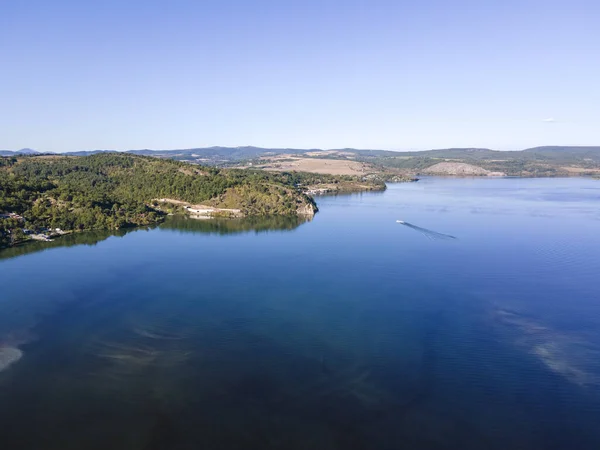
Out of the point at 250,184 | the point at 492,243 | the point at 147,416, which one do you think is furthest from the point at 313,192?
the point at 147,416

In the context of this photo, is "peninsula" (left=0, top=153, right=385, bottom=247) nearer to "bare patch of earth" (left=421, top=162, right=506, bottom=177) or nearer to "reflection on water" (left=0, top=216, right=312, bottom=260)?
"reflection on water" (left=0, top=216, right=312, bottom=260)

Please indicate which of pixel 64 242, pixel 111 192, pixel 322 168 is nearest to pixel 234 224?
pixel 64 242

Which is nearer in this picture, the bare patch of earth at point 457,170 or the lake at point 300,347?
the lake at point 300,347

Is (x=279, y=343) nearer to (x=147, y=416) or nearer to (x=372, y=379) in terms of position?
(x=372, y=379)

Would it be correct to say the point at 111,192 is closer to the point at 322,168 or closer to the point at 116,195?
the point at 116,195

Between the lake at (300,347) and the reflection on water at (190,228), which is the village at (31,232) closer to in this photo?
the reflection on water at (190,228)

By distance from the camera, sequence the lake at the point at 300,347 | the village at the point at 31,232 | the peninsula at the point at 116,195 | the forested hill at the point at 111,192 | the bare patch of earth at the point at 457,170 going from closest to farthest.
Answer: the lake at the point at 300,347 → the village at the point at 31,232 → the peninsula at the point at 116,195 → the forested hill at the point at 111,192 → the bare patch of earth at the point at 457,170

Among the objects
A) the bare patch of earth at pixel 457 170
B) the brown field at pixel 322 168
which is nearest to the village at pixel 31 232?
the brown field at pixel 322 168
